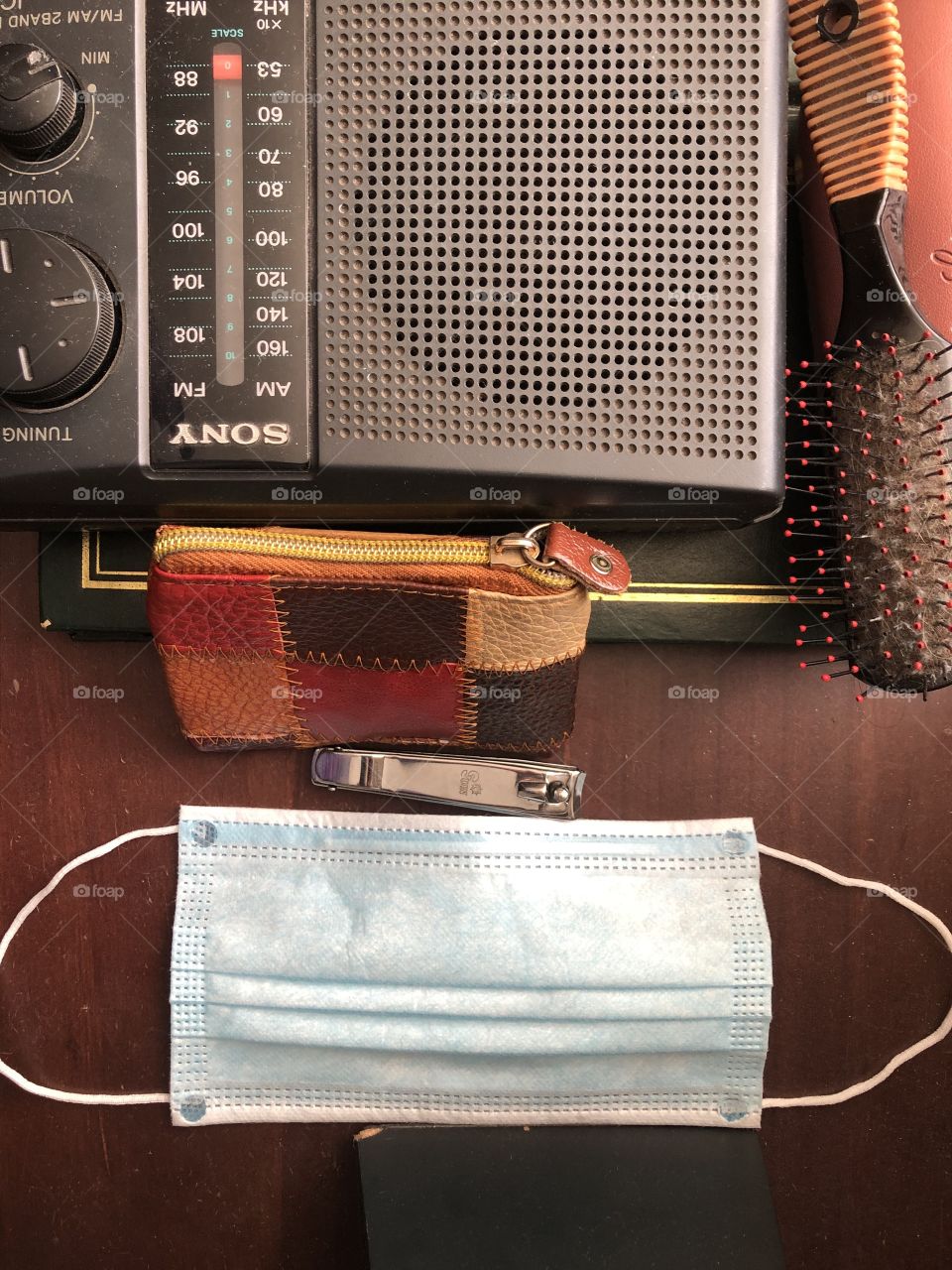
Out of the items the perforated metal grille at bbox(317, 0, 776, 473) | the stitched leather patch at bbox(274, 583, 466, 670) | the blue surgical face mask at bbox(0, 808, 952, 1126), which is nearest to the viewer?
the perforated metal grille at bbox(317, 0, 776, 473)

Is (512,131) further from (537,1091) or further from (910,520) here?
(537,1091)

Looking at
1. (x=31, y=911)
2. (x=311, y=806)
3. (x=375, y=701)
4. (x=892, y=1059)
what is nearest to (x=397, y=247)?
(x=375, y=701)

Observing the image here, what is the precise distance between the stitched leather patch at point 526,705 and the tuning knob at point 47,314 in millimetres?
315

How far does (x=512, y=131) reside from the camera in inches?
20.7

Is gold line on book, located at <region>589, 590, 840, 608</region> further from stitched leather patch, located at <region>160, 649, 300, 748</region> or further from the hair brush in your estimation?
stitched leather patch, located at <region>160, 649, 300, 748</region>

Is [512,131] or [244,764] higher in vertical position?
[512,131]

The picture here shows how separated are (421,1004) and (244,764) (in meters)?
0.23

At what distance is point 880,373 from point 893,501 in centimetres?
8

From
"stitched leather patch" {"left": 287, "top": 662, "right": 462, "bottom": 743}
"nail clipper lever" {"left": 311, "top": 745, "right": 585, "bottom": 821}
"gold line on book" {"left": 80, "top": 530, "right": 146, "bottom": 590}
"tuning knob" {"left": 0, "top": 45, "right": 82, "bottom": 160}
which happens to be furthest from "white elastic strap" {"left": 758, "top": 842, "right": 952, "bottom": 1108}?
"tuning knob" {"left": 0, "top": 45, "right": 82, "bottom": 160}

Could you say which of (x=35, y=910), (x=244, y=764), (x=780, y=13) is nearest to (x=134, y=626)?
(x=244, y=764)

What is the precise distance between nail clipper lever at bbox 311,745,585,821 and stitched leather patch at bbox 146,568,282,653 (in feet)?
0.41

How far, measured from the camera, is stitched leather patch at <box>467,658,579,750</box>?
668 mm

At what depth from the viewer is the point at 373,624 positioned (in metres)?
0.65

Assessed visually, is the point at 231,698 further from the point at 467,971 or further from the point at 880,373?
the point at 880,373
